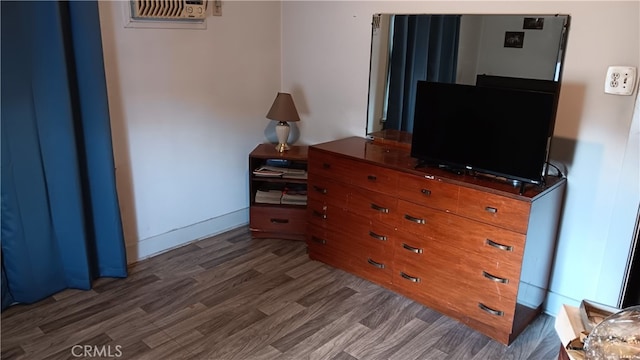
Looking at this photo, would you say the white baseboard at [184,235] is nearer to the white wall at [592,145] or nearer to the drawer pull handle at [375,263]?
the drawer pull handle at [375,263]

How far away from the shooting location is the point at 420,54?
288 cm

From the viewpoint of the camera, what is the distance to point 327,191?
297 centimetres

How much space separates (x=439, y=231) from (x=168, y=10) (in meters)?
1.96

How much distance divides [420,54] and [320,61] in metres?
0.81

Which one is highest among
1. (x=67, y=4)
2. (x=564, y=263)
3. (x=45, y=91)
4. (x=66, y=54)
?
(x=67, y=4)

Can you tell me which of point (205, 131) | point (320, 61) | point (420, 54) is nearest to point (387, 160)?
point (420, 54)

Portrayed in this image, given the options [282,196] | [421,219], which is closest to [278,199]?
[282,196]

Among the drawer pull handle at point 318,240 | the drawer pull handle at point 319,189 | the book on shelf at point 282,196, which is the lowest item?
the drawer pull handle at point 318,240

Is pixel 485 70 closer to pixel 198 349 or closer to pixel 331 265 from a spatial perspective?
pixel 331 265

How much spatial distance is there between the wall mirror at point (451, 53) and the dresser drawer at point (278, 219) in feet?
2.51

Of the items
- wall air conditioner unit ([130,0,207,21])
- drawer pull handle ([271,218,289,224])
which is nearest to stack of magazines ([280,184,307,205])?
drawer pull handle ([271,218,289,224])

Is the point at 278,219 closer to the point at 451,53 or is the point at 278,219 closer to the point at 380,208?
the point at 380,208

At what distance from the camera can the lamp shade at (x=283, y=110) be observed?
131 inches

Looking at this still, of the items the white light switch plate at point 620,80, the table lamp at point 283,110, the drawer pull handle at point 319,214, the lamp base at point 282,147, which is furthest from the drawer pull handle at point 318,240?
the white light switch plate at point 620,80
